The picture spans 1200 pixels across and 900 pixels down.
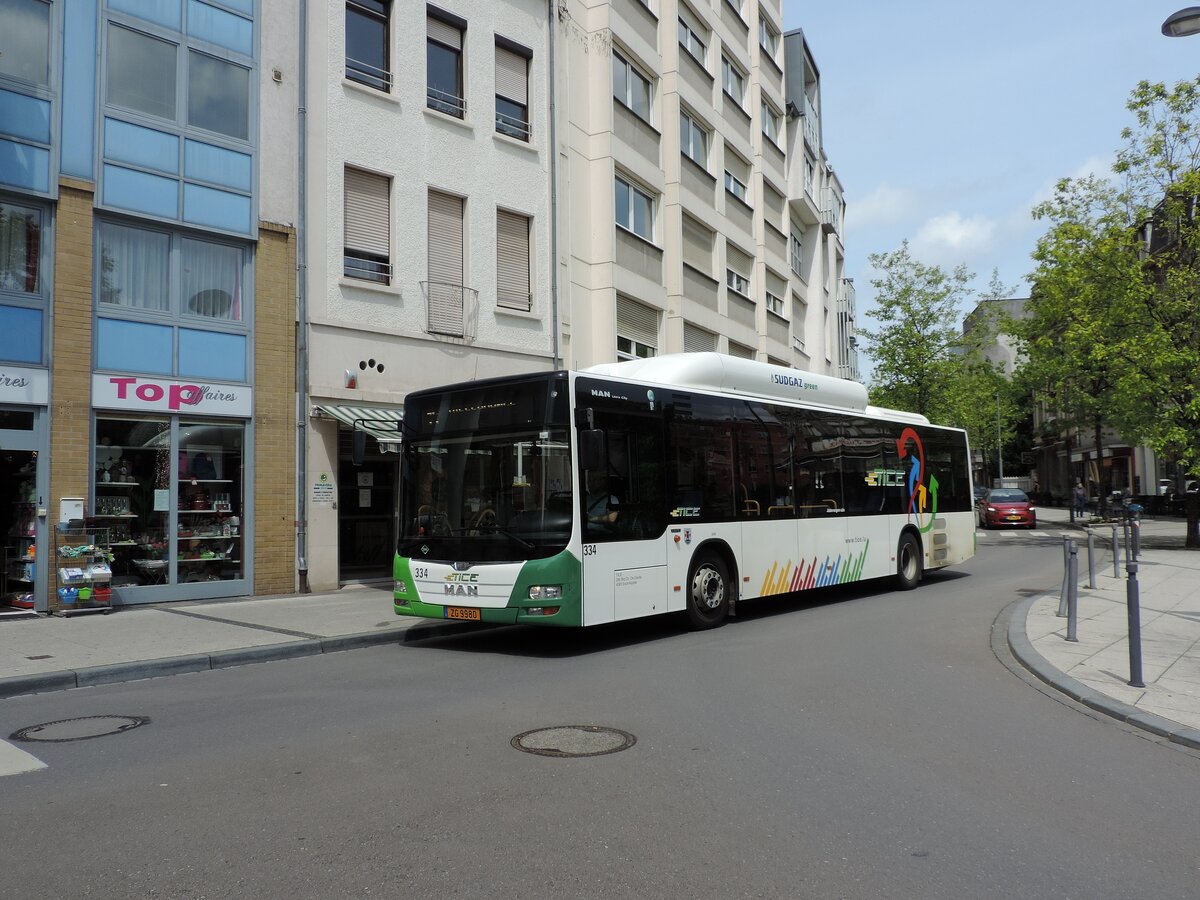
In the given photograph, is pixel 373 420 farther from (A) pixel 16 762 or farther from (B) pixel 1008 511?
(B) pixel 1008 511

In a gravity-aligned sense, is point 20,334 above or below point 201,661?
above

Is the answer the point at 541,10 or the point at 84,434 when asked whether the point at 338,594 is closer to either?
the point at 84,434

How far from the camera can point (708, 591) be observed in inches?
444

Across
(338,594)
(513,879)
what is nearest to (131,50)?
(338,594)

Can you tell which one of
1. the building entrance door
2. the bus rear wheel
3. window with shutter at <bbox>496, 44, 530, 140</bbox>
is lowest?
the bus rear wheel

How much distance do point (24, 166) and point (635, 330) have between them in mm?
14036

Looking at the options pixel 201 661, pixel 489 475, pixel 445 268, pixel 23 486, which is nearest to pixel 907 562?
pixel 489 475

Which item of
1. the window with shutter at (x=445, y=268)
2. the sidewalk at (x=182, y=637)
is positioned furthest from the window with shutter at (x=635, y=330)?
the sidewalk at (x=182, y=637)

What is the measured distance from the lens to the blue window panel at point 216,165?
46.0 ft

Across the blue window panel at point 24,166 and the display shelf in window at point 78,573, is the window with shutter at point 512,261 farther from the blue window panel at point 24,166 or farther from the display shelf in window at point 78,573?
the display shelf in window at point 78,573

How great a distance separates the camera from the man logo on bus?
52.0 feet

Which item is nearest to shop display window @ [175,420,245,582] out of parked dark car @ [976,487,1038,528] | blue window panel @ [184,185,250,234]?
Result: blue window panel @ [184,185,250,234]

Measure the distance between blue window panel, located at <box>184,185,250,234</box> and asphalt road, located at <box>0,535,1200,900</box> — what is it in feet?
26.1

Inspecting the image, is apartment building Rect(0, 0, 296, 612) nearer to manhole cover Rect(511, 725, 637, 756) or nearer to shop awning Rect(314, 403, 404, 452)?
shop awning Rect(314, 403, 404, 452)
